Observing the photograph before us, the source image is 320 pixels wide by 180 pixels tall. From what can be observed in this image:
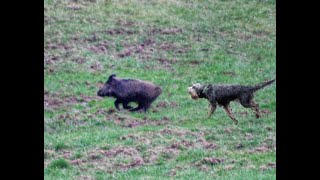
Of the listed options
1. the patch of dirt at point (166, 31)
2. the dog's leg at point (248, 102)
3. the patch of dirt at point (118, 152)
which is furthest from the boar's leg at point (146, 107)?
the dog's leg at point (248, 102)

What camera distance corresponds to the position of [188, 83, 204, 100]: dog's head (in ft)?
9.31

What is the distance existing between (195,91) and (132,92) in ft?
56.8

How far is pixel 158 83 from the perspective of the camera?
21453 mm

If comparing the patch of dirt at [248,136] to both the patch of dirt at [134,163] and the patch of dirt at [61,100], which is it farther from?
the patch of dirt at [61,100]

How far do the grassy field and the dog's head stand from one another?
10.8ft

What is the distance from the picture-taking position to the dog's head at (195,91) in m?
2.84

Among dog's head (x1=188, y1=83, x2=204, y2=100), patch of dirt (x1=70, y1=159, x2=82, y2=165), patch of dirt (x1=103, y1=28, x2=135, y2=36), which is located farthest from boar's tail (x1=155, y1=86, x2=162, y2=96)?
dog's head (x1=188, y1=83, x2=204, y2=100)

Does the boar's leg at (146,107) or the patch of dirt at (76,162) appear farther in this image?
the boar's leg at (146,107)

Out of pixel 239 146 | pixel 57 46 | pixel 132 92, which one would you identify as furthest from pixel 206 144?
pixel 57 46

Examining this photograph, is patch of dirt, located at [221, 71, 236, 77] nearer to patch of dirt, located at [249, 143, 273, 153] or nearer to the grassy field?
the grassy field

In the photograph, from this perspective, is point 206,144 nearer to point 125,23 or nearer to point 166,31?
point 166,31

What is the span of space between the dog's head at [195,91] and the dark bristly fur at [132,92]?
16.7 meters
